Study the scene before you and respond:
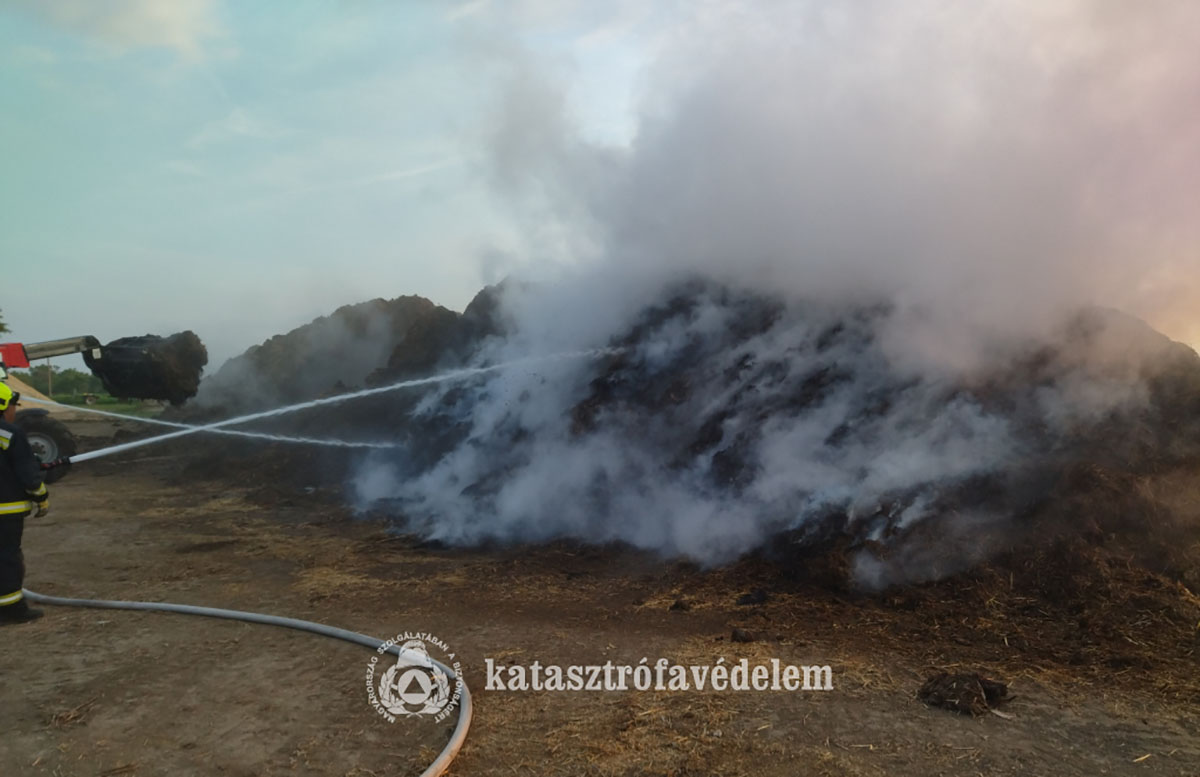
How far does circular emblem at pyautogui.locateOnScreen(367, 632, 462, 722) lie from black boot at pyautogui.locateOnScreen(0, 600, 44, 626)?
362 centimetres

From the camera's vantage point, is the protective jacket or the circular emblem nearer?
the circular emblem

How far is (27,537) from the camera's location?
34.3 ft

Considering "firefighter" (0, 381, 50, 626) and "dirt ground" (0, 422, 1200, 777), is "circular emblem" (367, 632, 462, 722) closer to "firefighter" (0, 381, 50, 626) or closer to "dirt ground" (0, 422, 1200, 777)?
"dirt ground" (0, 422, 1200, 777)

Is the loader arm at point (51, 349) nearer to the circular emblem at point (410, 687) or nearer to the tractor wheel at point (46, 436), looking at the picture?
the tractor wheel at point (46, 436)

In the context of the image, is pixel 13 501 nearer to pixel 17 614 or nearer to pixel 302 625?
pixel 17 614

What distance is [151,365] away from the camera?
1501cm

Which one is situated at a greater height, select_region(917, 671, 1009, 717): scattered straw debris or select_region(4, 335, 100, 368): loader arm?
select_region(4, 335, 100, 368): loader arm

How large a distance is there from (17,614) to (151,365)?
9.72 metres

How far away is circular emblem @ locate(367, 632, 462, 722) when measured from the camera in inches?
188

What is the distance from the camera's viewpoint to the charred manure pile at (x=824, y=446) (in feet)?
24.5

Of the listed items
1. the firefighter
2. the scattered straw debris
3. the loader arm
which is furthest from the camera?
the loader arm

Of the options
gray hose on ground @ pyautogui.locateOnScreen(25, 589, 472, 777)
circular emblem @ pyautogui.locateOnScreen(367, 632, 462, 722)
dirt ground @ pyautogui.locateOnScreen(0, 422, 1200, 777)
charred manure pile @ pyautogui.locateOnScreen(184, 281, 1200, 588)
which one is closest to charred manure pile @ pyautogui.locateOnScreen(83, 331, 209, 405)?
charred manure pile @ pyautogui.locateOnScreen(184, 281, 1200, 588)

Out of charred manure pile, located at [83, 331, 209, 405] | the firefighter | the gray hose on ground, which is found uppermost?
charred manure pile, located at [83, 331, 209, 405]

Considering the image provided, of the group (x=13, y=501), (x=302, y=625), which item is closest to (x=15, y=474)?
(x=13, y=501)
